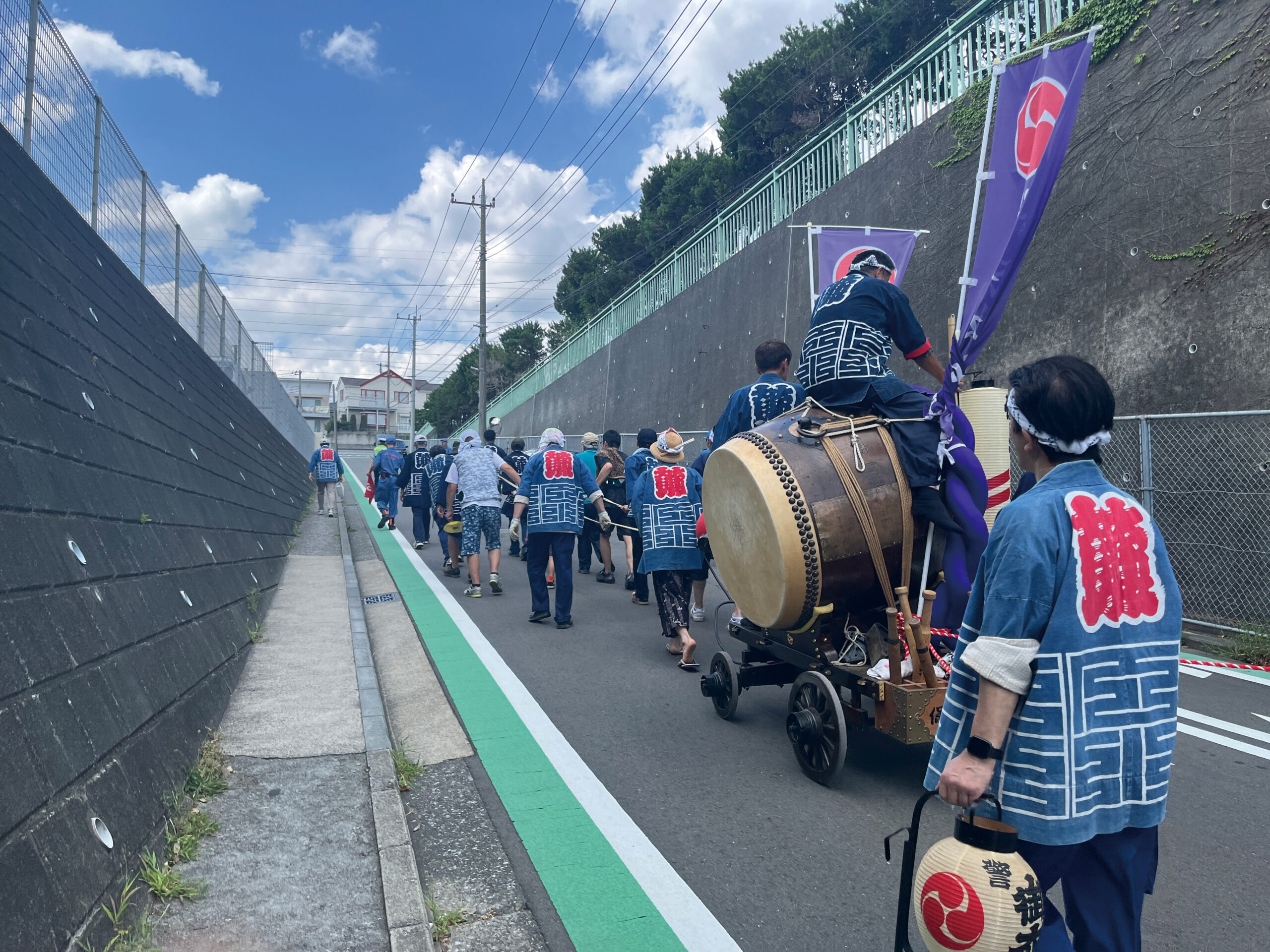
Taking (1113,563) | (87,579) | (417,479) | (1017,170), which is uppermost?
(1017,170)

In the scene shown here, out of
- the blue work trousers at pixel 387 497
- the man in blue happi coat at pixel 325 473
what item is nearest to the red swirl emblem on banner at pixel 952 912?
the blue work trousers at pixel 387 497

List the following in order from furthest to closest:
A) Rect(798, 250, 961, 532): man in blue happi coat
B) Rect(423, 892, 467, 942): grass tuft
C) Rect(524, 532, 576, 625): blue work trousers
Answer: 1. Rect(524, 532, 576, 625): blue work trousers
2. Rect(798, 250, 961, 532): man in blue happi coat
3. Rect(423, 892, 467, 942): grass tuft

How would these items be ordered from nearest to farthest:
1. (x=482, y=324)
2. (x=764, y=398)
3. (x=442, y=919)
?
(x=442, y=919) → (x=764, y=398) → (x=482, y=324)

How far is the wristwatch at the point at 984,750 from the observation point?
1.96m

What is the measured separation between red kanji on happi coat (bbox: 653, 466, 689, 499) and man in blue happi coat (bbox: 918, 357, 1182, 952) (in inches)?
207

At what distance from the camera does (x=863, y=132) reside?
1753cm

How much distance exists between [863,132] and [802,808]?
1635 cm

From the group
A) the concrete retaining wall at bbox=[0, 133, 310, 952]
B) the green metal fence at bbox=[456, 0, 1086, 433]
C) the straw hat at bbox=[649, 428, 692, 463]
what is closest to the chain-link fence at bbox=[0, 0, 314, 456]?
the concrete retaining wall at bbox=[0, 133, 310, 952]

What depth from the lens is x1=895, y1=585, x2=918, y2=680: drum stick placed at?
3934mm

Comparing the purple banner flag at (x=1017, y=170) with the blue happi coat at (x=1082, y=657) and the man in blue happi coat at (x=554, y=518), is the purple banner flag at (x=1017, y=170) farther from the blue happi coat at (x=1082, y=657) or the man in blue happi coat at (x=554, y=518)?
the man in blue happi coat at (x=554, y=518)

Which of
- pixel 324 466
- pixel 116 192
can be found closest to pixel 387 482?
pixel 324 466

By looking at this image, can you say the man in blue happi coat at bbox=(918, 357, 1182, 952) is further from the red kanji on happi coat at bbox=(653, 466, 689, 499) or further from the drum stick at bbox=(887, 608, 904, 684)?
the red kanji on happi coat at bbox=(653, 466, 689, 499)

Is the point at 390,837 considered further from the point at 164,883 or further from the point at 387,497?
the point at 387,497

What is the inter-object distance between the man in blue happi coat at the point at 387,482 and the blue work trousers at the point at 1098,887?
16.1m
